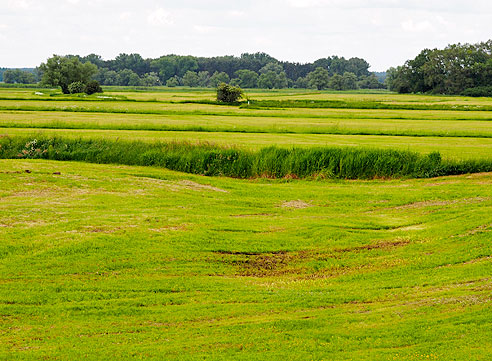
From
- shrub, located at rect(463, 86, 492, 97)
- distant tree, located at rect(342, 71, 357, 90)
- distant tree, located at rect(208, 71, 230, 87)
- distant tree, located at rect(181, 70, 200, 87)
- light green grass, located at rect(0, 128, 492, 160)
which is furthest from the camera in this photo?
distant tree, located at rect(181, 70, 200, 87)

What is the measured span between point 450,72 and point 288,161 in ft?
292

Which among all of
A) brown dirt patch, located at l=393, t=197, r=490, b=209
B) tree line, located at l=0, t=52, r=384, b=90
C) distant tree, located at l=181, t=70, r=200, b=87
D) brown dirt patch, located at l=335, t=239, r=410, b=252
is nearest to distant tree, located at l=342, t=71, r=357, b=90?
tree line, located at l=0, t=52, r=384, b=90

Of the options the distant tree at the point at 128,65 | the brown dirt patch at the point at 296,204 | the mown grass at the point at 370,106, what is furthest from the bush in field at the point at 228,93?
the distant tree at the point at 128,65

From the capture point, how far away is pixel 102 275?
14.6 meters

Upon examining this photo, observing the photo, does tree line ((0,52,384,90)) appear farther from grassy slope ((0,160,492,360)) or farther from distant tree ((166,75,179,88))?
grassy slope ((0,160,492,360))

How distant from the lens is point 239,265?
1602cm

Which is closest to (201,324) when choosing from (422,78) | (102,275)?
(102,275)

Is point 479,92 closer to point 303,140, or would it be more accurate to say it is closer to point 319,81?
point 319,81

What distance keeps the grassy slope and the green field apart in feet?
0.16

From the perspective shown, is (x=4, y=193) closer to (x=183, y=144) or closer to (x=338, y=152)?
(x=183, y=144)

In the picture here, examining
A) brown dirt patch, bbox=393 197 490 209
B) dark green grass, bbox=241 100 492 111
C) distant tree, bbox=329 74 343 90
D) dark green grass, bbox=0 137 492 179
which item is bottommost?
brown dirt patch, bbox=393 197 490 209

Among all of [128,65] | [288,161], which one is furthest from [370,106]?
[128,65]

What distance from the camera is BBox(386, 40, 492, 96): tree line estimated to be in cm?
10488

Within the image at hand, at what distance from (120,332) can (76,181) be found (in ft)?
47.5
